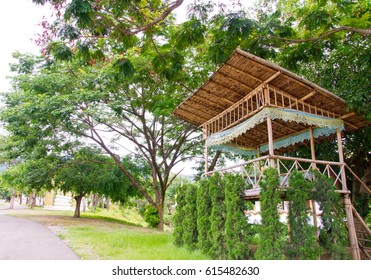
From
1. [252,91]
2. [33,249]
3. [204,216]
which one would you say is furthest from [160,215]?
[252,91]

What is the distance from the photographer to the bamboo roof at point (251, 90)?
6477 mm

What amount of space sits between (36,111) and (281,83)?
8.37 metres

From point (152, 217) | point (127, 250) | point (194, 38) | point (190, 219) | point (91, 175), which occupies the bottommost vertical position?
point (127, 250)

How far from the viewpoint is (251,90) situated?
7535 millimetres

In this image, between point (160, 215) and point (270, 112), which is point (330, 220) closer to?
point (270, 112)

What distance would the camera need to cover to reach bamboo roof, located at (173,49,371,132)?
6477mm

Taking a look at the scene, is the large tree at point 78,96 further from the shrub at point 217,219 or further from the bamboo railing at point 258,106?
the shrub at point 217,219

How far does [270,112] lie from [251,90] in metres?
1.27

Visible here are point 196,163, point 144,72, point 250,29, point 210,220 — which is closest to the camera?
point 250,29

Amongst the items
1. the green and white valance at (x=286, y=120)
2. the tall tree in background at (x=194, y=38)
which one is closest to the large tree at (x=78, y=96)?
the tall tree in background at (x=194, y=38)

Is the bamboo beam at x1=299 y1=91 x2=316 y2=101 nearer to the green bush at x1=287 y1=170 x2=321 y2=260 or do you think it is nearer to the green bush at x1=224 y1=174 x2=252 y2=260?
the green bush at x1=287 y1=170 x2=321 y2=260

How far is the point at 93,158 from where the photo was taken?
56.0 feet
